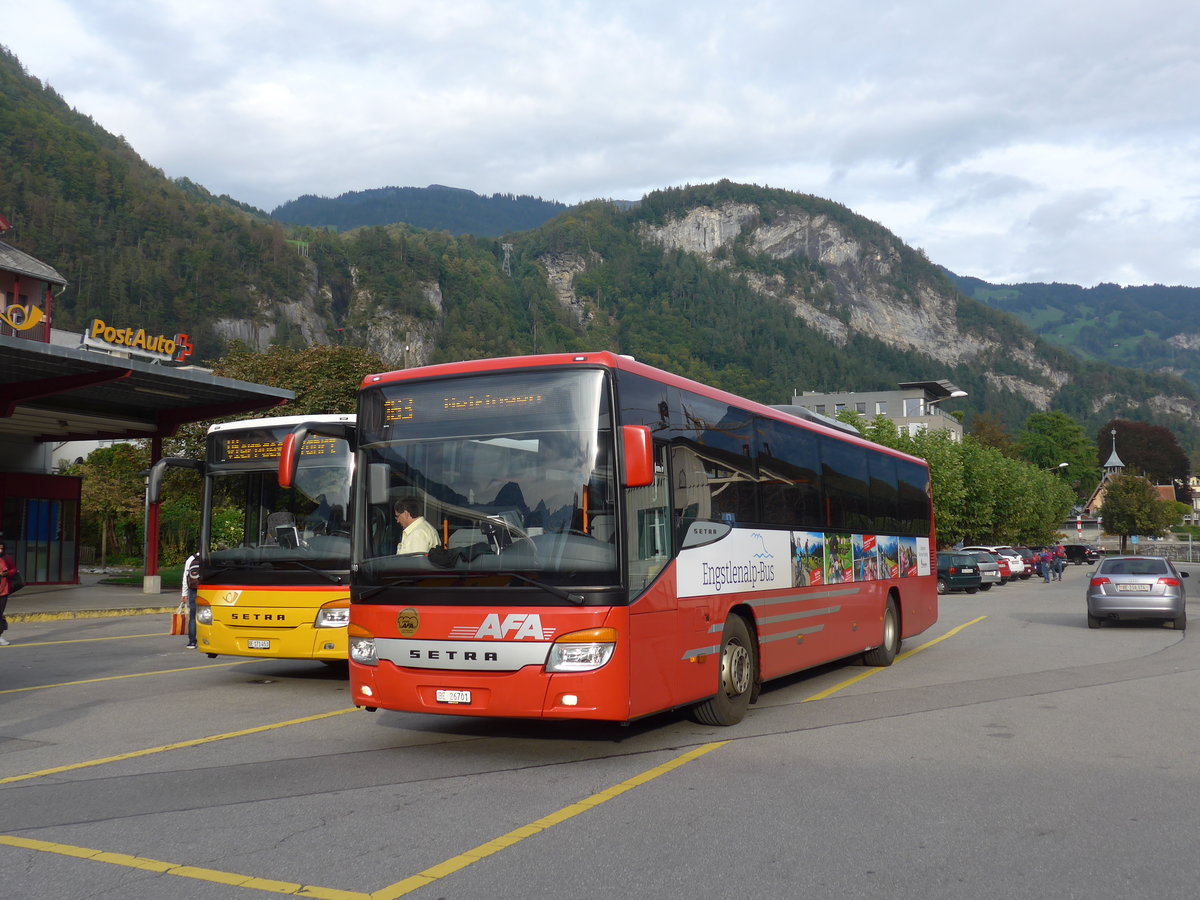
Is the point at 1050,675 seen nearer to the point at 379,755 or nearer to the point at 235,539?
the point at 379,755

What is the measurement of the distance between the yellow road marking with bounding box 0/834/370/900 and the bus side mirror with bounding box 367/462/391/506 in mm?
3126

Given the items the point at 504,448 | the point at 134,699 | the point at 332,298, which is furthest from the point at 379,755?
the point at 332,298

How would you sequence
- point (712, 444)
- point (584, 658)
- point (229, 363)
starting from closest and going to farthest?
1. point (584, 658)
2. point (712, 444)
3. point (229, 363)

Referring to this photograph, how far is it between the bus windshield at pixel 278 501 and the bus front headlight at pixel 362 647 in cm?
308

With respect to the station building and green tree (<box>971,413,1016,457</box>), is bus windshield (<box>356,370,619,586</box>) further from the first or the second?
green tree (<box>971,413,1016,457</box>)

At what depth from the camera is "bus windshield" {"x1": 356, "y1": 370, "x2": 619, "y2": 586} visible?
24.3 ft

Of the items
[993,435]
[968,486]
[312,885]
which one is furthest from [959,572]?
[993,435]

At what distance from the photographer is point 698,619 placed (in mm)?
8469

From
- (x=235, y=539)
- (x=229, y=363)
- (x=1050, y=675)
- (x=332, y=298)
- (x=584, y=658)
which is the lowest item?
(x=1050, y=675)

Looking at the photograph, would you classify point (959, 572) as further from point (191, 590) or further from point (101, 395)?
point (191, 590)

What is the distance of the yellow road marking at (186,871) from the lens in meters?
4.87

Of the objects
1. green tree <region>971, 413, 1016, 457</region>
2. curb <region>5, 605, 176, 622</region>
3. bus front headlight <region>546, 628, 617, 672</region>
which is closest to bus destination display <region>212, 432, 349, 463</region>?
bus front headlight <region>546, 628, 617, 672</region>

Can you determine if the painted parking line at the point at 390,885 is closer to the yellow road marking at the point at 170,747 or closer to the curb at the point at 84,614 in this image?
the yellow road marking at the point at 170,747

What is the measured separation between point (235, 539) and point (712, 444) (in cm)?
573
